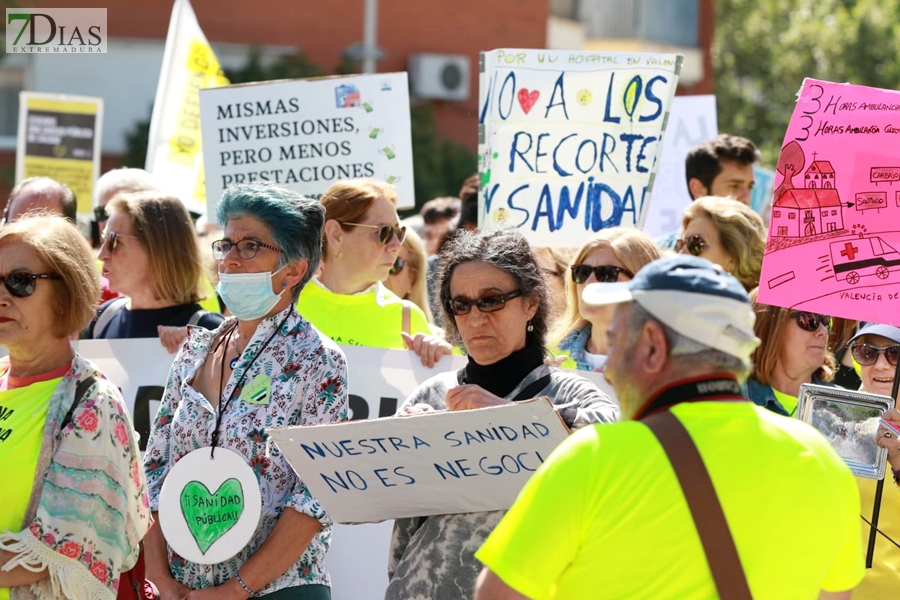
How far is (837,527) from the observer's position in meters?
2.42

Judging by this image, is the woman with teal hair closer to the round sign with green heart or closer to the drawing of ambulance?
the round sign with green heart

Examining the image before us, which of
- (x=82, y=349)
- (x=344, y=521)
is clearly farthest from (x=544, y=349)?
(x=82, y=349)

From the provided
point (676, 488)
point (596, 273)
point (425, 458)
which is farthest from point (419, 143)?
point (676, 488)

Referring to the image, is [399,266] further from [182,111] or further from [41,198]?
[182,111]

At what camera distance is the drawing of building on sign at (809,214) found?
14.1 feet

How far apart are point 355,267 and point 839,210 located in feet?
5.96

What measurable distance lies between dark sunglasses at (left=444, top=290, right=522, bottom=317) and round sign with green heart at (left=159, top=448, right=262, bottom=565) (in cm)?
73

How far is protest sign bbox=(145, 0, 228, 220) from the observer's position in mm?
7477

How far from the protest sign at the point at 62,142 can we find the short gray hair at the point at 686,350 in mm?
7135

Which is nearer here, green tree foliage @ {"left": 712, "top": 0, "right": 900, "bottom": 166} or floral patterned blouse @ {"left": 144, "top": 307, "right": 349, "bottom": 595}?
floral patterned blouse @ {"left": 144, "top": 307, "right": 349, "bottom": 595}

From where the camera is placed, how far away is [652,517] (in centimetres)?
228

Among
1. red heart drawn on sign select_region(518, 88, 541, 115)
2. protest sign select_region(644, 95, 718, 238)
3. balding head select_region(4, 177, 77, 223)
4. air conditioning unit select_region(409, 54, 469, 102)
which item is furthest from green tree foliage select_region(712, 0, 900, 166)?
balding head select_region(4, 177, 77, 223)

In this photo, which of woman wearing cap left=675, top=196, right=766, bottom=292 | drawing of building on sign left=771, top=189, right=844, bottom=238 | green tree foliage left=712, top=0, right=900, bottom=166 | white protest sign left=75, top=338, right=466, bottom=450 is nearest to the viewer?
drawing of building on sign left=771, top=189, right=844, bottom=238

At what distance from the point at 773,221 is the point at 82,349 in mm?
2653
